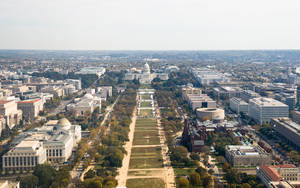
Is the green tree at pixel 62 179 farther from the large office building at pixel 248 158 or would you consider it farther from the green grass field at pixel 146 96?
the green grass field at pixel 146 96

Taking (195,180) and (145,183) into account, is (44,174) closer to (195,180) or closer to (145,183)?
(145,183)

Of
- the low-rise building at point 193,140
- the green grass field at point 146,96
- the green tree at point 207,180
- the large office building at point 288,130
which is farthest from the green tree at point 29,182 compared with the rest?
the green grass field at point 146,96

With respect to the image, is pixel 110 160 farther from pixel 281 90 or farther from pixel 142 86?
pixel 142 86

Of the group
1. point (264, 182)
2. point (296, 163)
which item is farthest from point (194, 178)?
point (296, 163)

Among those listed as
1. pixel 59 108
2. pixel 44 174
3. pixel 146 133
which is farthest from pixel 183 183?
pixel 59 108

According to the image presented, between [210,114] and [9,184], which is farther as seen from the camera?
[210,114]
